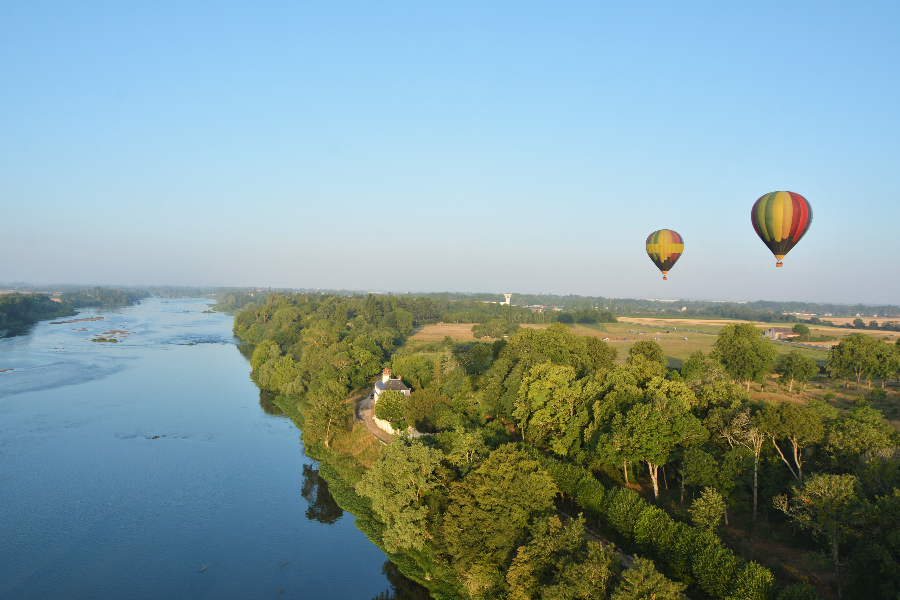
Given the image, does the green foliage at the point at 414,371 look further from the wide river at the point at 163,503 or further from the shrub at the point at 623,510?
the shrub at the point at 623,510

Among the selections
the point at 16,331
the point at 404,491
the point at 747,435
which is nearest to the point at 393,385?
the point at 404,491

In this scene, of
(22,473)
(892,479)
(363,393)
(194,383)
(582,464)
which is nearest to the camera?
(892,479)

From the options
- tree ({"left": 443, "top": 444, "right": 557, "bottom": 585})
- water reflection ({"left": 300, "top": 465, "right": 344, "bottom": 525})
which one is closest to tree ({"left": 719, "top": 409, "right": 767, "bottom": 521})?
tree ({"left": 443, "top": 444, "right": 557, "bottom": 585})

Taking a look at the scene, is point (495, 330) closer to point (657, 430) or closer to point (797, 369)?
point (797, 369)

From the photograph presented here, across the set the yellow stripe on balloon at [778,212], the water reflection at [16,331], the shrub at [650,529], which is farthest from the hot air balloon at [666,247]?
the water reflection at [16,331]

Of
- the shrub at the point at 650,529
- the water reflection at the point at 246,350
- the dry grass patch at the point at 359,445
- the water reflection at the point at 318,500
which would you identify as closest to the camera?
the shrub at the point at 650,529

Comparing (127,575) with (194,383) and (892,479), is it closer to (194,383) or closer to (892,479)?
(892,479)

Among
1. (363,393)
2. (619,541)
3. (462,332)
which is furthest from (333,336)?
(619,541)
